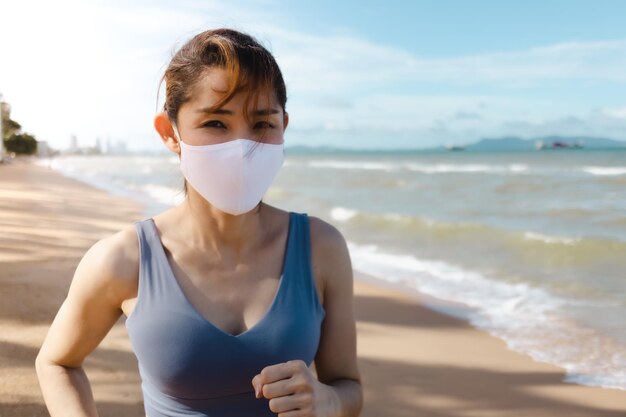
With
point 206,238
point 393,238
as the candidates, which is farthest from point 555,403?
point 393,238

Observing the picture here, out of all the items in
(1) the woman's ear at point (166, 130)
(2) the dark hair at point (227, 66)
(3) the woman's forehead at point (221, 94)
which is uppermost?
(2) the dark hair at point (227, 66)

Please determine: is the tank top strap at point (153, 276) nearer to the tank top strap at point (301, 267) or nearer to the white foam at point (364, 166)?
the tank top strap at point (301, 267)

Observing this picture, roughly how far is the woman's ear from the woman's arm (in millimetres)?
478

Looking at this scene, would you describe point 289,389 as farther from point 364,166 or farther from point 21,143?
point 21,143

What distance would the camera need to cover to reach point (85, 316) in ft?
5.49

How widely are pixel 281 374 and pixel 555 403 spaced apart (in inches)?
141

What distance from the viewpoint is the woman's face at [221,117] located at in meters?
1.60

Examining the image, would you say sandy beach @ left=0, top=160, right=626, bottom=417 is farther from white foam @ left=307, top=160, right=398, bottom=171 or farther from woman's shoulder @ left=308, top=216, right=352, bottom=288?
white foam @ left=307, top=160, right=398, bottom=171

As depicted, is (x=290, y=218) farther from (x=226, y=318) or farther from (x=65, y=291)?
(x=65, y=291)

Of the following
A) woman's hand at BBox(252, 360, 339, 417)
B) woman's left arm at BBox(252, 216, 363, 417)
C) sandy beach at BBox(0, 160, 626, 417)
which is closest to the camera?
woman's hand at BBox(252, 360, 339, 417)

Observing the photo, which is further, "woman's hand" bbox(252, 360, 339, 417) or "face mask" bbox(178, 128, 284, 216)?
"face mask" bbox(178, 128, 284, 216)

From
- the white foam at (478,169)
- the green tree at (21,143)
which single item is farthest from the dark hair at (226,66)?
the green tree at (21,143)

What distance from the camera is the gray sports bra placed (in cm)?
158

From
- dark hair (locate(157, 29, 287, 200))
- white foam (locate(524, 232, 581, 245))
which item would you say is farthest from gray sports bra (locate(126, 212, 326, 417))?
white foam (locate(524, 232, 581, 245))
